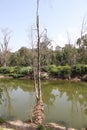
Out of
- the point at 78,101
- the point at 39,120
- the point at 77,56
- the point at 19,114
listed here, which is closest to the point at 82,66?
the point at 77,56

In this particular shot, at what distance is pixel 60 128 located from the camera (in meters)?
8.04

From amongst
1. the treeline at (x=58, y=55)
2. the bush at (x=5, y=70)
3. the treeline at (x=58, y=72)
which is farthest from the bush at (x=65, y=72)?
the bush at (x=5, y=70)

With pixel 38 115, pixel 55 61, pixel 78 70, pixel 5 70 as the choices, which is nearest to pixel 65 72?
pixel 78 70

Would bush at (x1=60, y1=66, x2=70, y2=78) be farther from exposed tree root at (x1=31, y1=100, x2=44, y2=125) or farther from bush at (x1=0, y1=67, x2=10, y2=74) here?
exposed tree root at (x1=31, y1=100, x2=44, y2=125)

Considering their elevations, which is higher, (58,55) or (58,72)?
(58,55)

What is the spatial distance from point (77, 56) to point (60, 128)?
1129 inches

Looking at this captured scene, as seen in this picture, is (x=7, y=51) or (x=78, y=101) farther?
(x=7, y=51)

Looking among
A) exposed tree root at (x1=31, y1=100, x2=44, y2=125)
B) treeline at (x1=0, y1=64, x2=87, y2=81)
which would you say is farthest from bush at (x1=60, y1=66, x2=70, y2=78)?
exposed tree root at (x1=31, y1=100, x2=44, y2=125)

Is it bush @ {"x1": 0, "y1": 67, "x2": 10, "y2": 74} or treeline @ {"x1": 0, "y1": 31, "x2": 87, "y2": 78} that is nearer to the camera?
treeline @ {"x1": 0, "y1": 31, "x2": 87, "y2": 78}

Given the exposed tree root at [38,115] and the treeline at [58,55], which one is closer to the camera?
the exposed tree root at [38,115]

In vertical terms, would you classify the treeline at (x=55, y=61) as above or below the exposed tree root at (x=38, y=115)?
above

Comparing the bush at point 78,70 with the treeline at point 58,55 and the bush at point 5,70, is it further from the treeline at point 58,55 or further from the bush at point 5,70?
the bush at point 5,70

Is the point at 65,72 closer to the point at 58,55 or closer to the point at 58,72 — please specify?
the point at 58,72

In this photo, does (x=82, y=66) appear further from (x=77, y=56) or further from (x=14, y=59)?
(x=14, y=59)
